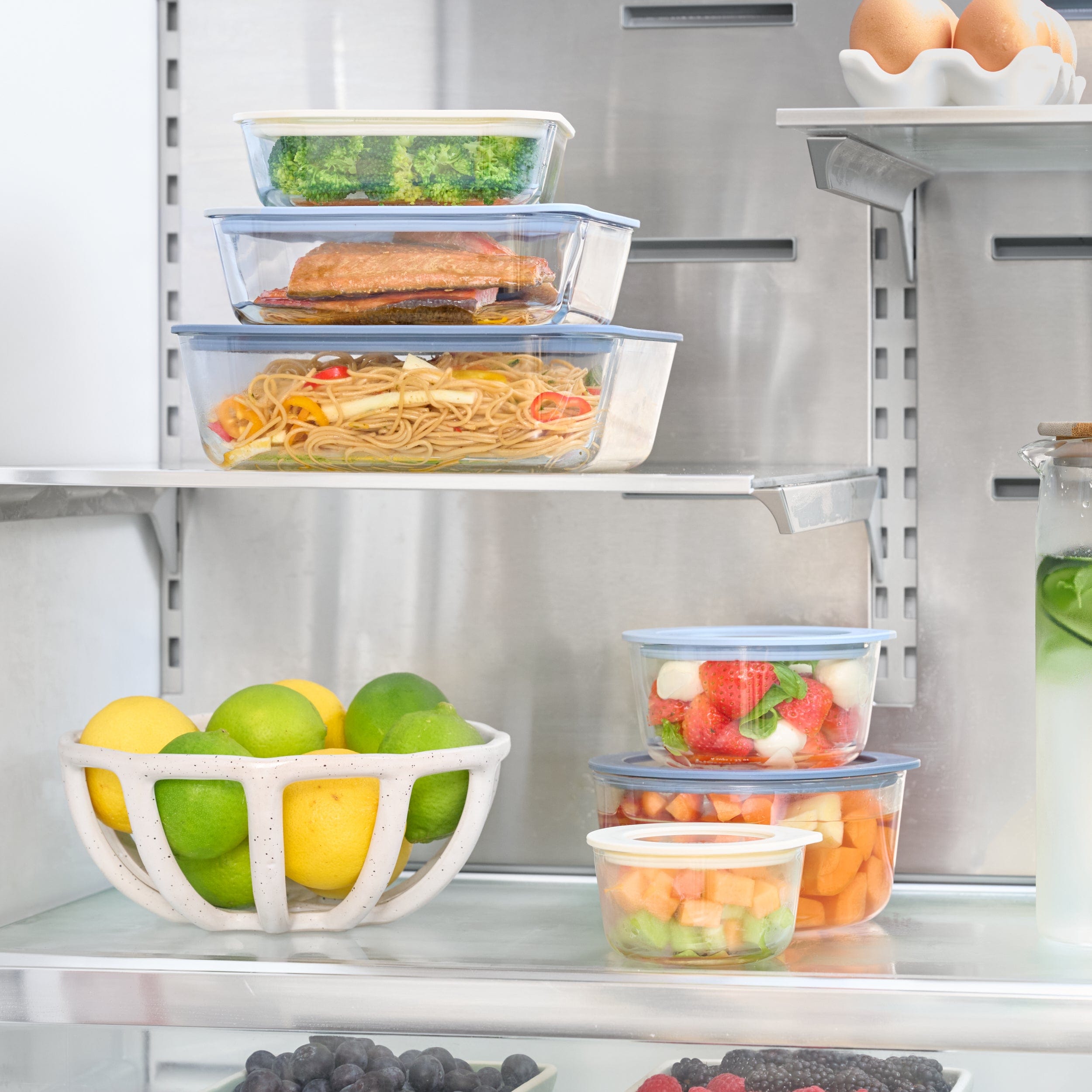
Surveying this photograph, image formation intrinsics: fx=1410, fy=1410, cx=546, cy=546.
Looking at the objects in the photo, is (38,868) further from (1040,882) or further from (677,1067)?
(1040,882)

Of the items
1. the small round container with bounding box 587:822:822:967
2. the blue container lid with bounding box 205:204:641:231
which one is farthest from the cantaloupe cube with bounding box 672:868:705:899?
the blue container lid with bounding box 205:204:641:231

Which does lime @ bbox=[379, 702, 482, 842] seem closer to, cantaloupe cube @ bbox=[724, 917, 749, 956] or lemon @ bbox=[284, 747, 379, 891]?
lemon @ bbox=[284, 747, 379, 891]

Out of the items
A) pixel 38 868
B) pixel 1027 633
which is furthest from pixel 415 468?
pixel 1027 633

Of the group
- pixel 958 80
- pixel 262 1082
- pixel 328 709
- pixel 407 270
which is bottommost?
pixel 262 1082

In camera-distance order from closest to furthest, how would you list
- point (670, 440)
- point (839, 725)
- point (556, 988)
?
1. point (556, 988)
2. point (839, 725)
3. point (670, 440)

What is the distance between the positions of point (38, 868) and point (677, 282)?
2.25 feet

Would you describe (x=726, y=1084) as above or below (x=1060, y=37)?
below

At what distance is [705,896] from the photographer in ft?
2.92

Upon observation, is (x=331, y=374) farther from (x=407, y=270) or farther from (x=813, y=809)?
(x=813, y=809)

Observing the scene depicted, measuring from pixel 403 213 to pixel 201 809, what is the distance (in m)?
0.41

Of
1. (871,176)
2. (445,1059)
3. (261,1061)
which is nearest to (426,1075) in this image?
(445,1059)

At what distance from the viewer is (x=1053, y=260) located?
115 cm

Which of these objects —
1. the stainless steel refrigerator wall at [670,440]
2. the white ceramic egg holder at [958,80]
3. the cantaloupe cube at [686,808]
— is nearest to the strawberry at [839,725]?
the cantaloupe cube at [686,808]

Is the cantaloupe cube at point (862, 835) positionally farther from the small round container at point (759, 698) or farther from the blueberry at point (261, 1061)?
the blueberry at point (261, 1061)
